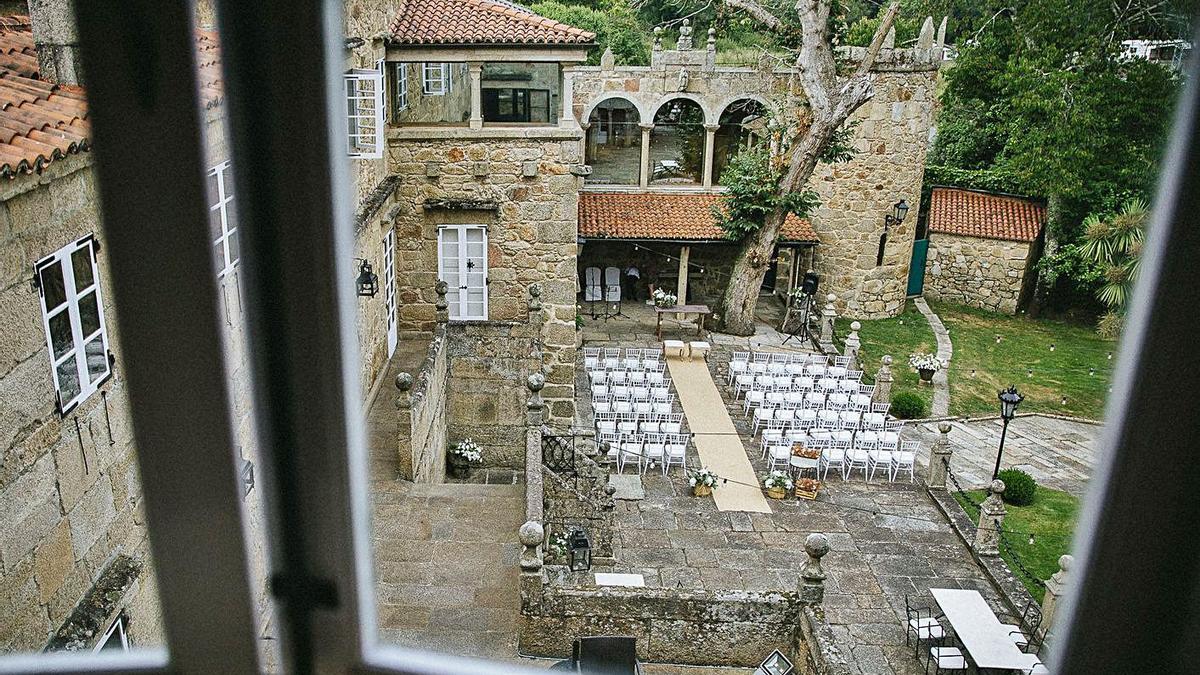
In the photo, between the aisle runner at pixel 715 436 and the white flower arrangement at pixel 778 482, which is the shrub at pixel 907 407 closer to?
the aisle runner at pixel 715 436

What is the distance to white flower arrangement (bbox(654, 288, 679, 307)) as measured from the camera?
17.7 metres

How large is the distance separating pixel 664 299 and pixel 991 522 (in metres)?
9.17

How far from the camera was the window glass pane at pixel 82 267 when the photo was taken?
14.2 ft

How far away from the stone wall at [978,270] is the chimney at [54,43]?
19690 mm

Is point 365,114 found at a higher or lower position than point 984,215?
higher

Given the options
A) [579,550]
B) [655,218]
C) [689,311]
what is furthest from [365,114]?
[655,218]

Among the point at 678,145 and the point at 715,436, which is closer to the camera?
the point at 715,436

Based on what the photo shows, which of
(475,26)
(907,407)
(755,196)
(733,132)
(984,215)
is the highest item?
(475,26)

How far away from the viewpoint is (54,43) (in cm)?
462

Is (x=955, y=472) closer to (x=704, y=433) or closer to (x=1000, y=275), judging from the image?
(x=704, y=433)

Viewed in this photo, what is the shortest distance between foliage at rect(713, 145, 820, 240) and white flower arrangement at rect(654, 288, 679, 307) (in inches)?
70.3

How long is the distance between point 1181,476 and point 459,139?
467 inches

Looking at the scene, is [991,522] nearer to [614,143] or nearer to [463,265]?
[463,265]

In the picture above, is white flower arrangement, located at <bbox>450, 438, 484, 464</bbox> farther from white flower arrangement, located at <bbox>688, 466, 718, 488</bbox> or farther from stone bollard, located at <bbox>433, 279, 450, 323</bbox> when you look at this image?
white flower arrangement, located at <bbox>688, 466, 718, 488</bbox>
